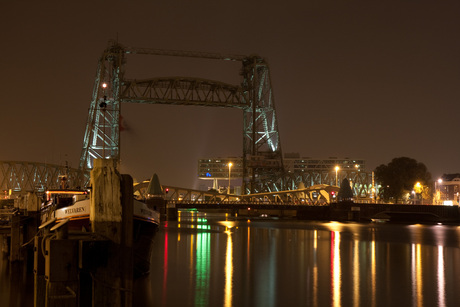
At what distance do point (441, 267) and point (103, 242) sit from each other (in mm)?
19642

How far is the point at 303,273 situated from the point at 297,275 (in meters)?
0.56

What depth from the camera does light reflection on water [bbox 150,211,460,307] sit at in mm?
17625

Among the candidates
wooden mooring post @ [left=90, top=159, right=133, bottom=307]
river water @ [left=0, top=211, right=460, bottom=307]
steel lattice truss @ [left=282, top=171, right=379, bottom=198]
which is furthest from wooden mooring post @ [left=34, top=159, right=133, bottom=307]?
steel lattice truss @ [left=282, top=171, right=379, bottom=198]

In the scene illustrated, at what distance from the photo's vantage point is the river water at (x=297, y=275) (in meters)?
17.5

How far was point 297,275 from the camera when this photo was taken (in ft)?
73.4

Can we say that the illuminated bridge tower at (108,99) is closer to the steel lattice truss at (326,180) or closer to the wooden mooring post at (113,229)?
the steel lattice truss at (326,180)

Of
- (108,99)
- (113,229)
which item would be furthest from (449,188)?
(113,229)

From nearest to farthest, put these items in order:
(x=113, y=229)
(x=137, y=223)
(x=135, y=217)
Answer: (x=113, y=229) < (x=135, y=217) < (x=137, y=223)

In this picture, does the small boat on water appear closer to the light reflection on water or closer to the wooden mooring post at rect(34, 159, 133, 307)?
the light reflection on water

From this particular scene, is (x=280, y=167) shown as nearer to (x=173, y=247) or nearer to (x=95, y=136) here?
(x=95, y=136)

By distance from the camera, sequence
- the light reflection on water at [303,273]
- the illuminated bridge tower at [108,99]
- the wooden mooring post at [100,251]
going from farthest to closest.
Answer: the illuminated bridge tower at [108,99] → the light reflection on water at [303,273] → the wooden mooring post at [100,251]

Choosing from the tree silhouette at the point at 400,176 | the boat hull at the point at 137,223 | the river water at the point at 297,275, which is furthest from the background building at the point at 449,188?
the boat hull at the point at 137,223

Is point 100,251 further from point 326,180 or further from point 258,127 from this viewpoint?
point 326,180

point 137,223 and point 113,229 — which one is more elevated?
point 113,229
